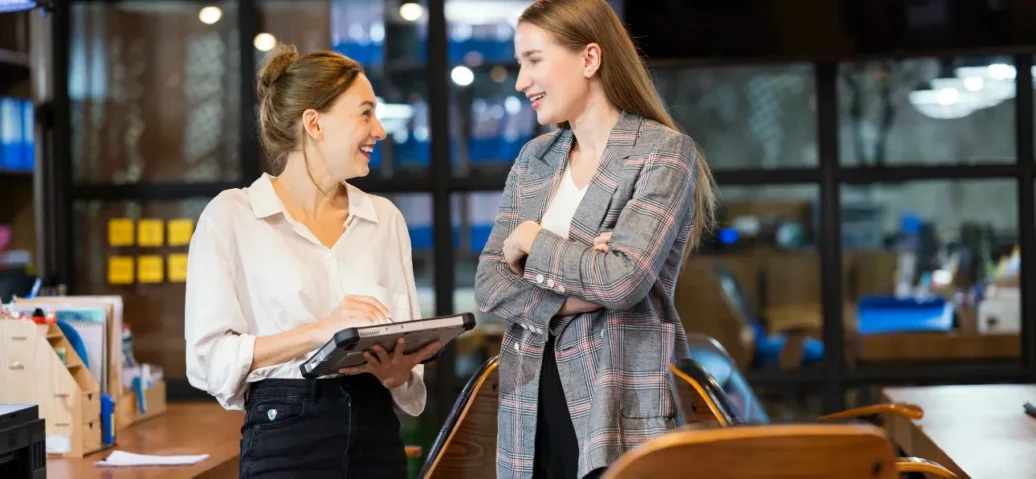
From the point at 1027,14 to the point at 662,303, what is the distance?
3.39 meters

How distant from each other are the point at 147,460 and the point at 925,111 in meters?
3.71

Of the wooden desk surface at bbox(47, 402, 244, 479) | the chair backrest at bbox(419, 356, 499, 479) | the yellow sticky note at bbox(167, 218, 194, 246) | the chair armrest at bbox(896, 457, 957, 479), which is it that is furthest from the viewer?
the yellow sticky note at bbox(167, 218, 194, 246)

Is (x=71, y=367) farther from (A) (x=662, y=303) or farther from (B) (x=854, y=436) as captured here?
(B) (x=854, y=436)

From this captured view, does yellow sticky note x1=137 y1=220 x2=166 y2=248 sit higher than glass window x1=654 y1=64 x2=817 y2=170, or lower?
lower

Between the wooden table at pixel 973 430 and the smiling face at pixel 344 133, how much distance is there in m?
1.45

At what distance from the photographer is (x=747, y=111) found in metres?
4.96

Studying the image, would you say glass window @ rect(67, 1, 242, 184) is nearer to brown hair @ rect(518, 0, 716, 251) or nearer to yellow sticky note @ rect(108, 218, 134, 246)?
yellow sticky note @ rect(108, 218, 134, 246)

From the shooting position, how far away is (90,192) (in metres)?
4.98

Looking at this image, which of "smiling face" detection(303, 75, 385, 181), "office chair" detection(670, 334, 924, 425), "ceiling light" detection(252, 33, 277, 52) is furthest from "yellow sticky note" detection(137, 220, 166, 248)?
"smiling face" detection(303, 75, 385, 181)

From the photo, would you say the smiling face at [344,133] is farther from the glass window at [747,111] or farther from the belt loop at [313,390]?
the glass window at [747,111]

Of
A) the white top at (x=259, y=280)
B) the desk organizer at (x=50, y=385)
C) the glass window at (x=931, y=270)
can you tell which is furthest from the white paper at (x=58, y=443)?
the glass window at (x=931, y=270)

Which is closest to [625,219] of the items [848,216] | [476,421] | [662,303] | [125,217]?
[662,303]

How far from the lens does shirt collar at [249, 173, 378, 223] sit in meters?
2.16

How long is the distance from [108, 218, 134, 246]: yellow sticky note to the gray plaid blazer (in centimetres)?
344
